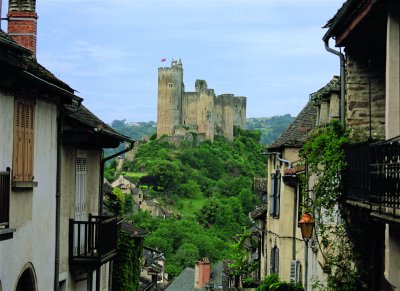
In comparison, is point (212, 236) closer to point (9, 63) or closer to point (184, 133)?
point (184, 133)

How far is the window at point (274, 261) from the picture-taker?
29.5 m

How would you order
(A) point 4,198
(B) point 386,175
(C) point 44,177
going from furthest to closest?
(C) point 44,177 < (A) point 4,198 < (B) point 386,175

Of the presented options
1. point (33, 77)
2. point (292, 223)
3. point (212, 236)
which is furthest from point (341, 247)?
point (212, 236)

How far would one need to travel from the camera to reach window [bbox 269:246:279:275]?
29.5m

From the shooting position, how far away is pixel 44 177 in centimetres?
1596

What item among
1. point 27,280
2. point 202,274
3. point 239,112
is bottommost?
point 202,274

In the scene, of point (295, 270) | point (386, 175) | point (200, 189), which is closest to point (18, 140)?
point (386, 175)

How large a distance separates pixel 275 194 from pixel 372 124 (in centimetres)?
1640

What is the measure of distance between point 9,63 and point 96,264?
24.6 ft

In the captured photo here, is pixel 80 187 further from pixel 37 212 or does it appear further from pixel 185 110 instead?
pixel 185 110

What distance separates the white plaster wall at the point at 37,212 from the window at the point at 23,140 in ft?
0.96

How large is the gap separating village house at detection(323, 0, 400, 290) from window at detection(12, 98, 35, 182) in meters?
5.04

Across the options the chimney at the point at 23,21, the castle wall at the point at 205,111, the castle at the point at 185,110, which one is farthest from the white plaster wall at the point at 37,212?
the castle wall at the point at 205,111

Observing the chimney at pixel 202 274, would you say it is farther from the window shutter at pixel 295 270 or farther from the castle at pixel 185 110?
the castle at pixel 185 110
